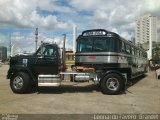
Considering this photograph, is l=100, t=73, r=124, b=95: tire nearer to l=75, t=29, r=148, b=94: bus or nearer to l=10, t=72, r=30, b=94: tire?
l=75, t=29, r=148, b=94: bus

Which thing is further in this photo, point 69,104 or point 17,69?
point 17,69

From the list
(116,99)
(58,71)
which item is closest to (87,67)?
(58,71)

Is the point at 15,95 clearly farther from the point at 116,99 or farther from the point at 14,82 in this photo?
the point at 116,99

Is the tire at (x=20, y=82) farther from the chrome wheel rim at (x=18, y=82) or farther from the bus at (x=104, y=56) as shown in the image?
the bus at (x=104, y=56)

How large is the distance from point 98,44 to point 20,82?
14.4 ft

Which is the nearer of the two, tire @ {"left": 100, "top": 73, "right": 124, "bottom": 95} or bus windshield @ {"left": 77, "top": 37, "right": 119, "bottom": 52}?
tire @ {"left": 100, "top": 73, "right": 124, "bottom": 95}

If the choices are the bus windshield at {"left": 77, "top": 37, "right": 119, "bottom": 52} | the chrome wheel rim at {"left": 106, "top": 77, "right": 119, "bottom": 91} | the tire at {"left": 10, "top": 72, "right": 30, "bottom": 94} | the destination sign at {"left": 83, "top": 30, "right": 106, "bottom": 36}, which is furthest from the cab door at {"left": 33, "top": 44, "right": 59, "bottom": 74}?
the chrome wheel rim at {"left": 106, "top": 77, "right": 119, "bottom": 91}

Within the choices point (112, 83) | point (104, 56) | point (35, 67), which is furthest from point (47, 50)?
point (112, 83)

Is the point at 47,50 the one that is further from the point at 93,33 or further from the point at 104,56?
the point at 104,56

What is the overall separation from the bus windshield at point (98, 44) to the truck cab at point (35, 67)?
1569mm

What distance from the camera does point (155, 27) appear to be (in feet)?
328

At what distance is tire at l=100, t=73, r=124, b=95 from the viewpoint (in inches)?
563

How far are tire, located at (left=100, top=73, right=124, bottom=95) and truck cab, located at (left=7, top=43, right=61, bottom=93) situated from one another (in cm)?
227

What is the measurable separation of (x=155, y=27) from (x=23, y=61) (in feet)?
298
